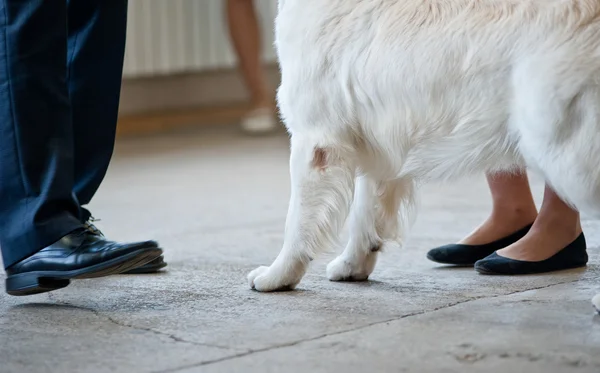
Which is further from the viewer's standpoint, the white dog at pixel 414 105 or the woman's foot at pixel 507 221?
the woman's foot at pixel 507 221

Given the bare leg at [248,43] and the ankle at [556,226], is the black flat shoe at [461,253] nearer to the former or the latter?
the ankle at [556,226]

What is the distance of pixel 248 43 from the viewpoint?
576cm

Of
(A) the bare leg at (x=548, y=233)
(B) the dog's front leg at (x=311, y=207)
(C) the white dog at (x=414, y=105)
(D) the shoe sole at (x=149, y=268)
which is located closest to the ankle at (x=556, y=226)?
(A) the bare leg at (x=548, y=233)

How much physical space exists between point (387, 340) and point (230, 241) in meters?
1.25

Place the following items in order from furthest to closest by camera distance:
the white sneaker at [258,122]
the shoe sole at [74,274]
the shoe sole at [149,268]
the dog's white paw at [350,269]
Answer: the white sneaker at [258,122] < the shoe sole at [149,268] < the dog's white paw at [350,269] < the shoe sole at [74,274]

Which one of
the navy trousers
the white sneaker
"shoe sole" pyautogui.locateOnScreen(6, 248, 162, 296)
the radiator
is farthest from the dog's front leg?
the radiator

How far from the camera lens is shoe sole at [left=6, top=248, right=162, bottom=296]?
213cm

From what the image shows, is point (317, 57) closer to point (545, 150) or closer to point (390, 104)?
point (390, 104)

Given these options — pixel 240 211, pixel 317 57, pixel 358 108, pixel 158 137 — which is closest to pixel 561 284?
pixel 358 108

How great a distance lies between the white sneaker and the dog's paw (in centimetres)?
351

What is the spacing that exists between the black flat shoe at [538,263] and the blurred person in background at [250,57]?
3.42m

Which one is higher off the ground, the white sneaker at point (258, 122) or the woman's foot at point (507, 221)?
the white sneaker at point (258, 122)

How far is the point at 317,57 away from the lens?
7.07 ft

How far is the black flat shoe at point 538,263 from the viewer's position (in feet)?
7.71
